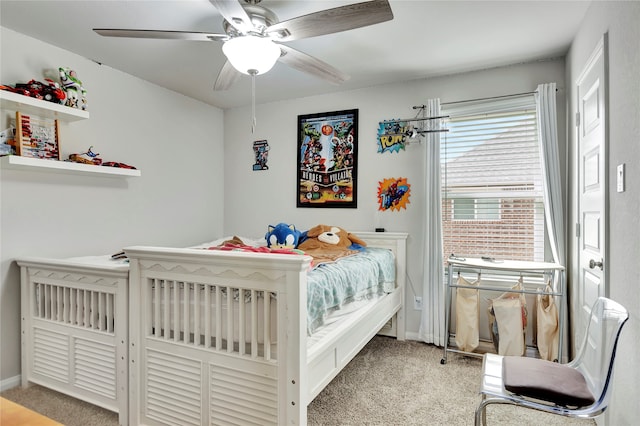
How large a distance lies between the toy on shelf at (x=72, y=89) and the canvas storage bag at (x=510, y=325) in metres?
3.36

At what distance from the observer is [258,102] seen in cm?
390

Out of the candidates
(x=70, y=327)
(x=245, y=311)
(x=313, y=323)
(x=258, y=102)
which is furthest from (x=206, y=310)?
(x=258, y=102)

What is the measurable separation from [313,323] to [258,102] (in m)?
2.85

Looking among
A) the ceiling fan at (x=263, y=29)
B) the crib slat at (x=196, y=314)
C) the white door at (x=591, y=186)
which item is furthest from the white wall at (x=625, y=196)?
the crib slat at (x=196, y=314)

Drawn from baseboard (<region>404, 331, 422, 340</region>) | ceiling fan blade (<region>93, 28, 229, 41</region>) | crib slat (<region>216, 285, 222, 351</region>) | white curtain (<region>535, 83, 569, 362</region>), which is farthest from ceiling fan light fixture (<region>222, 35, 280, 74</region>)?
baseboard (<region>404, 331, 422, 340</region>)

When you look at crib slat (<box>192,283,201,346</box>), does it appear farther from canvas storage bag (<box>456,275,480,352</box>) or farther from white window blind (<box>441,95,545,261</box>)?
white window blind (<box>441,95,545,261</box>)

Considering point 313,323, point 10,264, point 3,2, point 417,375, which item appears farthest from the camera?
point 417,375

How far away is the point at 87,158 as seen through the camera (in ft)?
8.63

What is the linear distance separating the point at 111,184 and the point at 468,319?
3.07m

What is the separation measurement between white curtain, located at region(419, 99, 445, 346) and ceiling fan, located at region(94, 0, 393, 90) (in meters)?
1.52

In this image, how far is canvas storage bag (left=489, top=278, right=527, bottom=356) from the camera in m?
→ 2.58

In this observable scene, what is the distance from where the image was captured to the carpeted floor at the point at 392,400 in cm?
194

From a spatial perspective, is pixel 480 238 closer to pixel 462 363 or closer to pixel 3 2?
pixel 462 363

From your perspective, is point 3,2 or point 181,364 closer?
point 181,364
